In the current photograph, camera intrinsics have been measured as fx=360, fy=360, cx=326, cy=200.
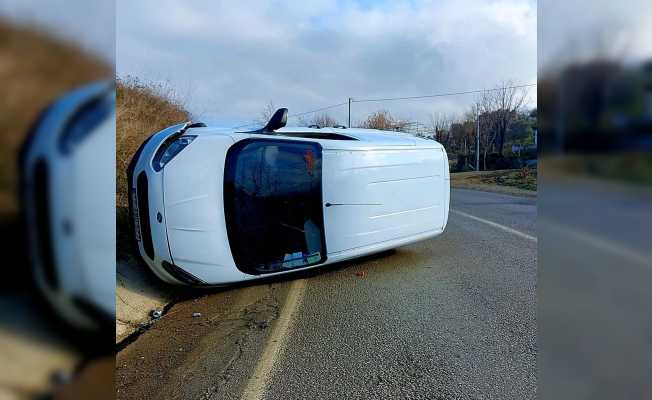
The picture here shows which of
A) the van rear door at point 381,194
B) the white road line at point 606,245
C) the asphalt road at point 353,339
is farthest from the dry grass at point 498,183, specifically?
the white road line at point 606,245

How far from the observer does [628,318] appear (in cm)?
92

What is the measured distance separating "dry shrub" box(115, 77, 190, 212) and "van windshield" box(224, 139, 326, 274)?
1178 millimetres

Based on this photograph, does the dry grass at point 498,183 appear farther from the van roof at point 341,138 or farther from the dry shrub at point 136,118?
the dry shrub at point 136,118

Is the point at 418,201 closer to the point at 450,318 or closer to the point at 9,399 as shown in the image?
the point at 450,318

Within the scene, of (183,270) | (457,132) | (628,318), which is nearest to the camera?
(628,318)

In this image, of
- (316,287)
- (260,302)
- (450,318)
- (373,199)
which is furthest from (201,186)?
(450,318)

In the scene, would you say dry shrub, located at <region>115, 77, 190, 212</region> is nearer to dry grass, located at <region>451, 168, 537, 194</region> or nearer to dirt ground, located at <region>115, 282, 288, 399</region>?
dirt ground, located at <region>115, 282, 288, 399</region>

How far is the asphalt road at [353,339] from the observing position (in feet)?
7.50

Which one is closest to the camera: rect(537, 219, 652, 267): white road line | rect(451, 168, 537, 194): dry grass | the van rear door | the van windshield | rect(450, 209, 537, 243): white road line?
rect(537, 219, 652, 267): white road line

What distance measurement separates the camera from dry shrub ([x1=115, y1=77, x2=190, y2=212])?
4.19 m

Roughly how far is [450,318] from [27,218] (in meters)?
3.22

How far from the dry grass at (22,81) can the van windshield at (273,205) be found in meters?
3.01

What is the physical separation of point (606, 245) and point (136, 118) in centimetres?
581

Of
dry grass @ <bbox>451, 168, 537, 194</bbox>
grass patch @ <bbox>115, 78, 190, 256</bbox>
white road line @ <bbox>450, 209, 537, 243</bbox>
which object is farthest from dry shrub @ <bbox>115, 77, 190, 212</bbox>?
dry grass @ <bbox>451, 168, 537, 194</bbox>
